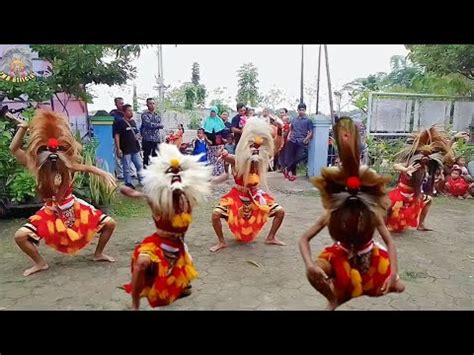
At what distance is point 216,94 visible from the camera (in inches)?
559

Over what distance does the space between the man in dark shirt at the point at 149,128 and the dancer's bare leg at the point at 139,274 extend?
14.2ft

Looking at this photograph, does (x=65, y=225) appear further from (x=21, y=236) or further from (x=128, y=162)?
(x=128, y=162)

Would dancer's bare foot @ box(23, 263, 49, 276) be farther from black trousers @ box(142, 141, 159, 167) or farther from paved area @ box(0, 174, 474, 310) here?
black trousers @ box(142, 141, 159, 167)

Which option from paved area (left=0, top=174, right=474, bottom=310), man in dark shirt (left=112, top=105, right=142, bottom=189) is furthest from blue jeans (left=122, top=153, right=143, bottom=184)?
paved area (left=0, top=174, right=474, bottom=310)

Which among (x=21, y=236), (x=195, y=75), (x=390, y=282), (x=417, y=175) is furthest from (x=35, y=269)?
(x=195, y=75)

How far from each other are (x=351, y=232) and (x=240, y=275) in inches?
59.4

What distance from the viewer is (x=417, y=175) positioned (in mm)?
4789

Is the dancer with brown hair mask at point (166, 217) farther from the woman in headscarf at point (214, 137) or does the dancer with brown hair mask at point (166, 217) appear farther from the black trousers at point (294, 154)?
the black trousers at point (294, 154)

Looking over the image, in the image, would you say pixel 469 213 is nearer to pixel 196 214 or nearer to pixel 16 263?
pixel 196 214

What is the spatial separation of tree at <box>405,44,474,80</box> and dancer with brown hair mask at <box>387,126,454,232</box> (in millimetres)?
4143

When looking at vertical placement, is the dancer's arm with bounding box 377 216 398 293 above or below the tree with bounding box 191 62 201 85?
below

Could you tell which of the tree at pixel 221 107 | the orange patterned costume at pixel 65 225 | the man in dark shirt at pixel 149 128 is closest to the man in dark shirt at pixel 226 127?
the tree at pixel 221 107

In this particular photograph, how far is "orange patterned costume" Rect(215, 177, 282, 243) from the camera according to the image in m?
4.32
